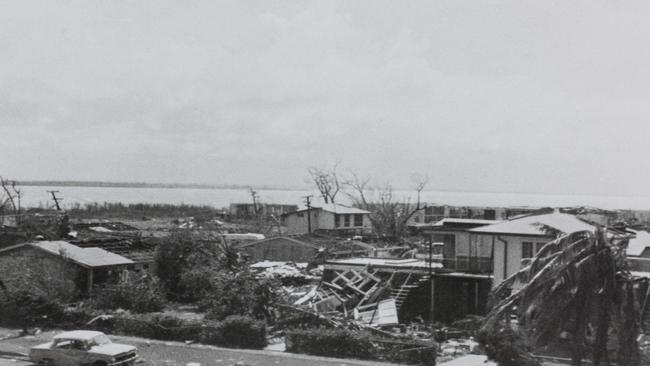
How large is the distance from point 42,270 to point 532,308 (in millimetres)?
28790

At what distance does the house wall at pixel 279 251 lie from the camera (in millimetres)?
60438

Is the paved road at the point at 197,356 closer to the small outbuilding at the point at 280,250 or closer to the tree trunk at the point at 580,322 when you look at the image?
the tree trunk at the point at 580,322

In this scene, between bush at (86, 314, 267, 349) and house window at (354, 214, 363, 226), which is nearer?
bush at (86, 314, 267, 349)

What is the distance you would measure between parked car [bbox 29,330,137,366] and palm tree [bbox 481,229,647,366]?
44.6 ft

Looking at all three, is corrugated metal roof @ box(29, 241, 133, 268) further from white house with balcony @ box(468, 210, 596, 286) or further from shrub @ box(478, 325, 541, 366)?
shrub @ box(478, 325, 541, 366)

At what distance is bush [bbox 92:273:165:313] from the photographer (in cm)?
3862

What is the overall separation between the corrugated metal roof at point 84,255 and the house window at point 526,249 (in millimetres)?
23676

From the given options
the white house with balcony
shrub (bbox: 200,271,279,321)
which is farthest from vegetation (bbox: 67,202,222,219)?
the white house with balcony

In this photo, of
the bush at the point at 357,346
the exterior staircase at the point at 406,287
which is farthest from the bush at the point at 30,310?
the exterior staircase at the point at 406,287

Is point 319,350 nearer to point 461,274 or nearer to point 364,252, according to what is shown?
point 461,274

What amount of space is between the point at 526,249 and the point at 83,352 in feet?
71.1

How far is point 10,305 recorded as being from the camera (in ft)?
121

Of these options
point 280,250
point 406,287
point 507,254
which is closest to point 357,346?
point 507,254

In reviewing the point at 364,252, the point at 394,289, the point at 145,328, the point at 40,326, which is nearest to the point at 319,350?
the point at 145,328
